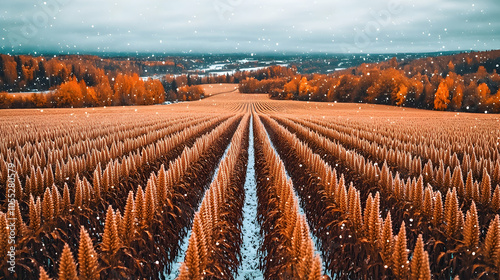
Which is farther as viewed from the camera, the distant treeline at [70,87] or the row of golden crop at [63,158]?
the distant treeline at [70,87]

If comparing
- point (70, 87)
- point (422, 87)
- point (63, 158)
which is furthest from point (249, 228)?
point (70, 87)

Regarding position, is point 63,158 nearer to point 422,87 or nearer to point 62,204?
point 62,204

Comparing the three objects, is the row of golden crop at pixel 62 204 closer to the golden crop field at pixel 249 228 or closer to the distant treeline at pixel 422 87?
the golden crop field at pixel 249 228

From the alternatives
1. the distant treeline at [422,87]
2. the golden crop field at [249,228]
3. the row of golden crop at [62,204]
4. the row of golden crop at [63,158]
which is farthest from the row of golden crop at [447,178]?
the distant treeline at [422,87]

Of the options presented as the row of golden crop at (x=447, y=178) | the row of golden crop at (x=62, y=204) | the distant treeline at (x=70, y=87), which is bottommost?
the row of golden crop at (x=447, y=178)

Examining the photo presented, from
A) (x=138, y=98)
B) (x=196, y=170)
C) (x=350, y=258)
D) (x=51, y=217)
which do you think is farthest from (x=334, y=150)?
(x=138, y=98)

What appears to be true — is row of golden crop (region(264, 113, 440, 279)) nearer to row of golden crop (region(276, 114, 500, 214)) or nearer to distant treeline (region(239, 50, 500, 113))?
row of golden crop (region(276, 114, 500, 214))

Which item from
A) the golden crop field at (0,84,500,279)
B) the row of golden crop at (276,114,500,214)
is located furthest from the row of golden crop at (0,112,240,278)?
the row of golden crop at (276,114,500,214)

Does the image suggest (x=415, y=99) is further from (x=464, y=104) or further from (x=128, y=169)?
(x=128, y=169)
